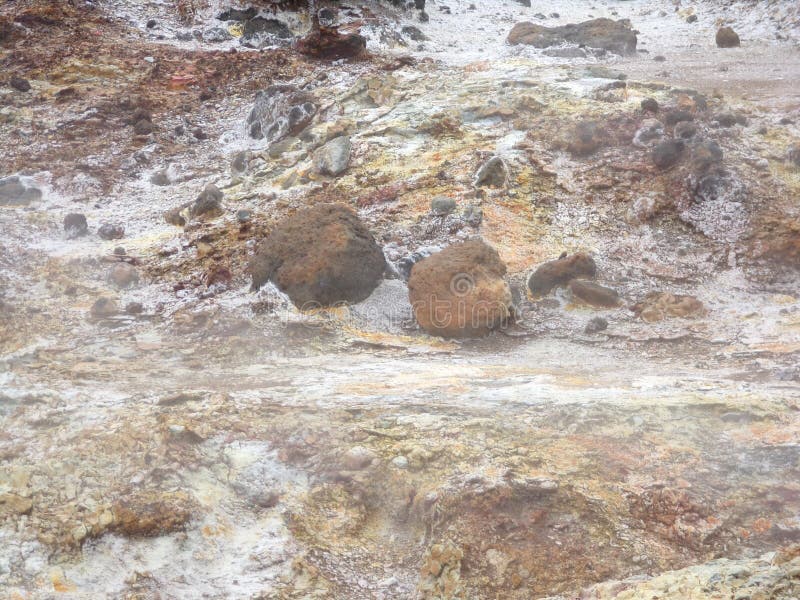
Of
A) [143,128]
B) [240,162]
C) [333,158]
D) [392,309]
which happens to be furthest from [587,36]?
[392,309]

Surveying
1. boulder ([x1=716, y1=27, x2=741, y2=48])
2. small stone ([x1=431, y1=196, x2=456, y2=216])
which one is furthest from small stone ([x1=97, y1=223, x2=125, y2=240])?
boulder ([x1=716, y1=27, x2=741, y2=48])

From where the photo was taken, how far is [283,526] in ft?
10.9

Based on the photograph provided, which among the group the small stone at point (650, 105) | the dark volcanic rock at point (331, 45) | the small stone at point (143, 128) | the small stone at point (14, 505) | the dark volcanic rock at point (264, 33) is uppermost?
the dark volcanic rock at point (264, 33)

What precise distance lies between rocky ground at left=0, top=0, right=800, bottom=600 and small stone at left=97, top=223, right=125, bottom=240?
54 millimetres

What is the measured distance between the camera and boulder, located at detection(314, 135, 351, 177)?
26.9 feet

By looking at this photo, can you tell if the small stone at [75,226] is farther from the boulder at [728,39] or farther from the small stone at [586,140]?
the boulder at [728,39]

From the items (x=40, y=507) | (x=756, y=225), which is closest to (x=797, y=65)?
(x=756, y=225)

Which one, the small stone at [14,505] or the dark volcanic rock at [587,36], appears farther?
the dark volcanic rock at [587,36]

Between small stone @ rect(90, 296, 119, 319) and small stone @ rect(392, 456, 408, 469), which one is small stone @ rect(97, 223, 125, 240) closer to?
small stone @ rect(90, 296, 119, 319)

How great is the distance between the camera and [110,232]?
7785 millimetres

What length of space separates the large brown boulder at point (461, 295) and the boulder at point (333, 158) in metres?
2.80

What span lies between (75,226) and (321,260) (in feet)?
11.1

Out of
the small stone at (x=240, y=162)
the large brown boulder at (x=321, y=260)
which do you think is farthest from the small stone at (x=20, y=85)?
the large brown boulder at (x=321, y=260)

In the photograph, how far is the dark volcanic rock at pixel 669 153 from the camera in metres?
7.29
